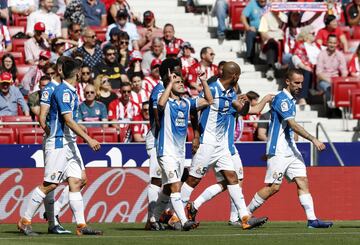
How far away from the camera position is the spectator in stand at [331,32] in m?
26.1

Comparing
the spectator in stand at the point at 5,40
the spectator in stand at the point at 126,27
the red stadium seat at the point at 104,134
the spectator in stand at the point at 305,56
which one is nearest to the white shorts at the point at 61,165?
the red stadium seat at the point at 104,134

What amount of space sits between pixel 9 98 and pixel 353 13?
357 inches

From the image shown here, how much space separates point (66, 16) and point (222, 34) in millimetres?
3592

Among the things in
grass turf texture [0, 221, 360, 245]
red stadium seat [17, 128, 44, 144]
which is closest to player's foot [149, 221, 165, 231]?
grass turf texture [0, 221, 360, 245]

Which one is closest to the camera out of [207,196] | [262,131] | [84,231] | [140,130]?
[84,231]

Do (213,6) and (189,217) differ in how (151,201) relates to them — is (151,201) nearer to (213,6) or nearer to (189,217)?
(189,217)

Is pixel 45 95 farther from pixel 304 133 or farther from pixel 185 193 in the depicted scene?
pixel 304 133

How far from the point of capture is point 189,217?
1700cm

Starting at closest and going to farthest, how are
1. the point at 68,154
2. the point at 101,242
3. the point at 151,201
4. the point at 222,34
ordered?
the point at 101,242, the point at 68,154, the point at 151,201, the point at 222,34

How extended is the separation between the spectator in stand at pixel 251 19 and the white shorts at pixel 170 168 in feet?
33.5

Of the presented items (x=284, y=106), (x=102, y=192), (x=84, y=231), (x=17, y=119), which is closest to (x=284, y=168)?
(x=284, y=106)

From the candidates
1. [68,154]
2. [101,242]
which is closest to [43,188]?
[68,154]

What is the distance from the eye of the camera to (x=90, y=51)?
923 inches

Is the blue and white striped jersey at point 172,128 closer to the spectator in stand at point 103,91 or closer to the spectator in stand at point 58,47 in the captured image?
the spectator in stand at point 103,91
